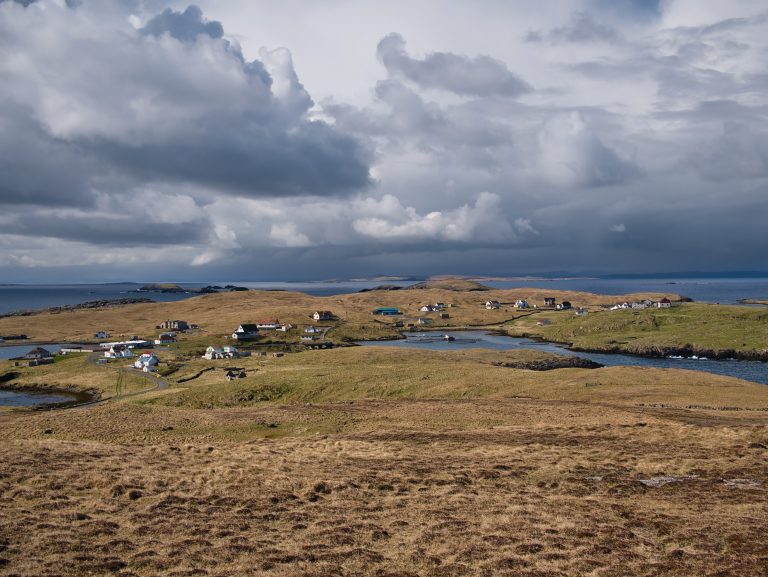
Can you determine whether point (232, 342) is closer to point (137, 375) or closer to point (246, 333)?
point (246, 333)

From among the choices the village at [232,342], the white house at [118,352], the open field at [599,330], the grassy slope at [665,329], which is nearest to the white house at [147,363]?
the village at [232,342]

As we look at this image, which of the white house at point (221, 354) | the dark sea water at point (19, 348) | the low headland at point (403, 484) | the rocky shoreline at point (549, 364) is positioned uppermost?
the low headland at point (403, 484)

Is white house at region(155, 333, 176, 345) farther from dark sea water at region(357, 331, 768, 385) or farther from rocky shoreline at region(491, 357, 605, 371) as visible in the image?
rocky shoreline at region(491, 357, 605, 371)

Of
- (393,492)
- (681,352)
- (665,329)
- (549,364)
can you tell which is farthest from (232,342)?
(393,492)

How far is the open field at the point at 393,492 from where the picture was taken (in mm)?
17953

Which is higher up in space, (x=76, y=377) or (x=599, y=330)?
(x=76, y=377)

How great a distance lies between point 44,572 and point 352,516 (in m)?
10.5

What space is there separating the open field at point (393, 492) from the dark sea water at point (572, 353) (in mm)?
56730

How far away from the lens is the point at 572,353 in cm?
13000

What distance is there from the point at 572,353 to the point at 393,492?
369 feet

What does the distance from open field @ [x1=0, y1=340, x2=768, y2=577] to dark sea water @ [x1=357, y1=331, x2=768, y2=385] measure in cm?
5673

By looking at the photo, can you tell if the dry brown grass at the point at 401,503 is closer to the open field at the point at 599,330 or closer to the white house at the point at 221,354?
the white house at the point at 221,354

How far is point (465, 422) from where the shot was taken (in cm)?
4638

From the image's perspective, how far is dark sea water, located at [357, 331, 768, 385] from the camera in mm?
103000
